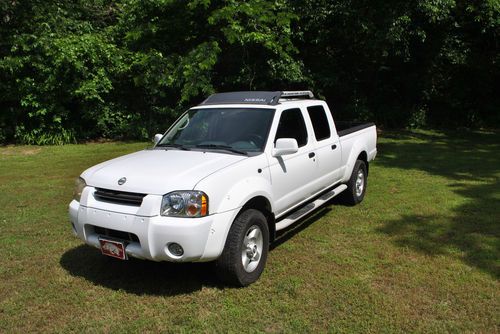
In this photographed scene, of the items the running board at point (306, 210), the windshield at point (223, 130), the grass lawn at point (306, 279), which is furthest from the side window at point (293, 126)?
the grass lawn at point (306, 279)

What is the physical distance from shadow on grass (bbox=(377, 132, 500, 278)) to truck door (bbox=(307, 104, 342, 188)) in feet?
3.19

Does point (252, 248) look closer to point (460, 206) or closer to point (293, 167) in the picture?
point (293, 167)

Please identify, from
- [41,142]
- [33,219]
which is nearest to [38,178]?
Result: [33,219]

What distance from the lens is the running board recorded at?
5.06 m

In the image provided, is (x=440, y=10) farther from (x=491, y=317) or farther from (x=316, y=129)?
(x=491, y=317)

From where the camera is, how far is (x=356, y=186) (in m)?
7.26

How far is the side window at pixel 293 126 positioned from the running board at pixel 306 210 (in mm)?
769

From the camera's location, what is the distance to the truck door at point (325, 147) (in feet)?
19.5

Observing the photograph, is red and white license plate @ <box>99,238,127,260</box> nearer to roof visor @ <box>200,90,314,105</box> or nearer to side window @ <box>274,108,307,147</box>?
side window @ <box>274,108,307,147</box>

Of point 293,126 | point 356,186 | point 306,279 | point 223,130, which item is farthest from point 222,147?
point 356,186

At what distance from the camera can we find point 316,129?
6.02 m

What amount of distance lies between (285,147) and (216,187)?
1.03 metres

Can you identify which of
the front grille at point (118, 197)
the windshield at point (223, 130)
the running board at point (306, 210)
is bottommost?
the running board at point (306, 210)

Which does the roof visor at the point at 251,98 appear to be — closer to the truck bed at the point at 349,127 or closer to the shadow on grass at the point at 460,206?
the truck bed at the point at 349,127
